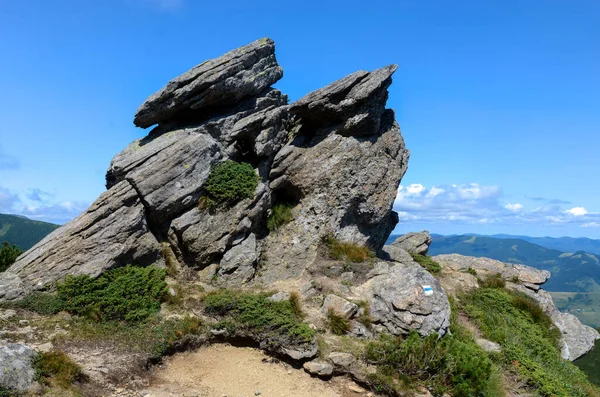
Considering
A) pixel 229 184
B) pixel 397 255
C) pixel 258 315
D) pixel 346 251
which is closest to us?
pixel 258 315

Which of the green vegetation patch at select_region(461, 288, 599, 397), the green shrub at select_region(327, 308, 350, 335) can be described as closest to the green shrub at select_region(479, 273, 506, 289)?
the green vegetation patch at select_region(461, 288, 599, 397)

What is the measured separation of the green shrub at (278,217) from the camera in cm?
2520

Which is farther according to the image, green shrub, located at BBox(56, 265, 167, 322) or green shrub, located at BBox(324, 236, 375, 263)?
green shrub, located at BBox(324, 236, 375, 263)

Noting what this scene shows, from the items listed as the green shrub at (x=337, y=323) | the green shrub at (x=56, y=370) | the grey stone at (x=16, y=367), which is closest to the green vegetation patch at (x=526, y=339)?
the green shrub at (x=337, y=323)

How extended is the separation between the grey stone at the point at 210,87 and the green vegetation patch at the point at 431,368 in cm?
1741

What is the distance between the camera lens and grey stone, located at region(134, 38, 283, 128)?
2445 centimetres

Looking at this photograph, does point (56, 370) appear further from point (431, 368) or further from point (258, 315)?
point (431, 368)

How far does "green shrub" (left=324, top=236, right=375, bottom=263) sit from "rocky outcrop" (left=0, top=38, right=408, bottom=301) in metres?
0.74

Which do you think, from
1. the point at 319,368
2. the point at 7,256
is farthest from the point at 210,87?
the point at 319,368

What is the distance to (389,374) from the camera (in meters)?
15.0

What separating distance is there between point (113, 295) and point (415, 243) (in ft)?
95.1

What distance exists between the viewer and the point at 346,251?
24297mm

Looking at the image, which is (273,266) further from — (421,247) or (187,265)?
(421,247)

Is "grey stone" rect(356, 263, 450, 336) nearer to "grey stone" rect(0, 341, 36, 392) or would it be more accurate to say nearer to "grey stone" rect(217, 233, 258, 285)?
"grey stone" rect(217, 233, 258, 285)
